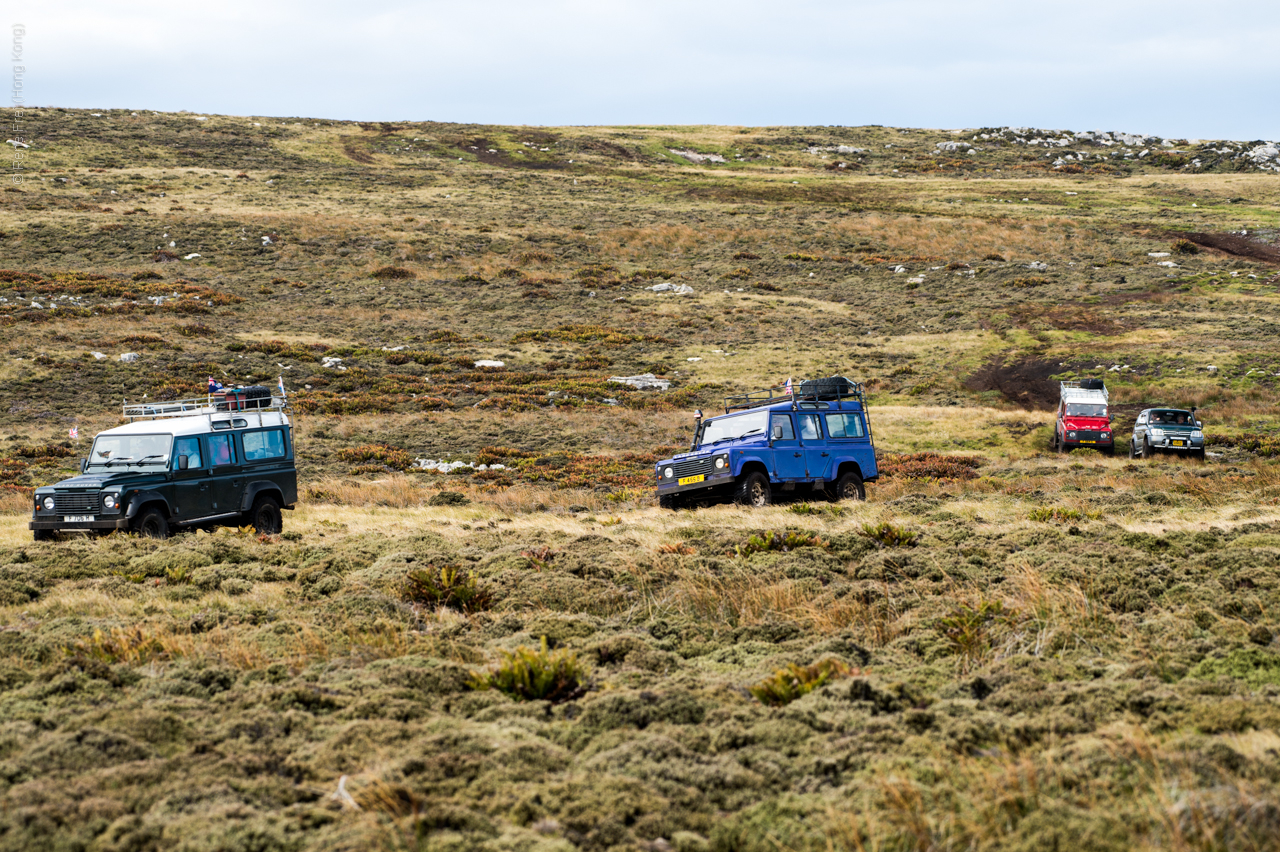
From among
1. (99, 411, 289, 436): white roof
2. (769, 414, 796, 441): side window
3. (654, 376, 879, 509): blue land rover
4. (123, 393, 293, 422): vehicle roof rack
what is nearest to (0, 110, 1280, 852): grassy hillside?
(654, 376, 879, 509): blue land rover

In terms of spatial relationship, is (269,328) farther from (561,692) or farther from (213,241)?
(561,692)

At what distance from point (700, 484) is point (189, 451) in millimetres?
9265

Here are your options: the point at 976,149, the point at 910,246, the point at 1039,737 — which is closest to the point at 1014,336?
the point at 910,246

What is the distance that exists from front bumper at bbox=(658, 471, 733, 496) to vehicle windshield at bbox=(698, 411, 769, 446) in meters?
1.33

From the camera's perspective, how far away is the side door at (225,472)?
1617cm

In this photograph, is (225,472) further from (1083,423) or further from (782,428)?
(1083,423)

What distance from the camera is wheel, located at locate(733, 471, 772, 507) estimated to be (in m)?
18.3

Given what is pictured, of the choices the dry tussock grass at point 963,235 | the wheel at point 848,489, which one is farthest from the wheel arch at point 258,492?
the dry tussock grass at point 963,235

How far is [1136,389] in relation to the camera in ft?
123

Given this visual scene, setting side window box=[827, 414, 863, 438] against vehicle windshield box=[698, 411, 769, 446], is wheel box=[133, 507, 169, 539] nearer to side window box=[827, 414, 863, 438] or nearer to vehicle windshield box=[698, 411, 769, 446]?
vehicle windshield box=[698, 411, 769, 446]

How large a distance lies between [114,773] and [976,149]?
113680 mm

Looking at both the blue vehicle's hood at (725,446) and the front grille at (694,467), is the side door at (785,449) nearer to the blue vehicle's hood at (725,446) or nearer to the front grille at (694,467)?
the blue vehicle's hood at (725,446)

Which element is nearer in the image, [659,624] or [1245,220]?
[659,624]

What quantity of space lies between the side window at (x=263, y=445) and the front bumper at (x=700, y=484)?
24.6ft
